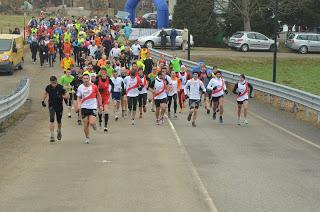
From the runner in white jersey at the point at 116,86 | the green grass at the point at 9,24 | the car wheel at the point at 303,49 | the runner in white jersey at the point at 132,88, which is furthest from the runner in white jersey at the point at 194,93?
the green grass at the point at 9,24

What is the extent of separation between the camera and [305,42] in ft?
168

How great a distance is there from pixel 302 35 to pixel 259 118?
94.2ft

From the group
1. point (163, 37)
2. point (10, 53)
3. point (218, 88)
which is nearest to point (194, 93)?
point (218, 88)

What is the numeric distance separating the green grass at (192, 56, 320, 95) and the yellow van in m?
11.9

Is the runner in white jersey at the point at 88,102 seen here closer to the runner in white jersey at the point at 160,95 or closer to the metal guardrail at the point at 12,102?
the metal guardrail at the point at 12,102

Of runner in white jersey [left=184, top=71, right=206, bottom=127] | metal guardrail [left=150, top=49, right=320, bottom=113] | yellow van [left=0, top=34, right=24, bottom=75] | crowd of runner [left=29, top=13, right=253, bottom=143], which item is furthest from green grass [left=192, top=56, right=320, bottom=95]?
runner in white jersey [left=184, top=71, right=206, bottom=127]

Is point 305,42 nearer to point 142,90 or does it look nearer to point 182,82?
point 182,82

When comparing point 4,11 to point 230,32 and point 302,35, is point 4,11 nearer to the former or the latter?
point 230,32

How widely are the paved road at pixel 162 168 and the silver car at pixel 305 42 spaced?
30350mm

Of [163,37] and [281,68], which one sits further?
[163,37]

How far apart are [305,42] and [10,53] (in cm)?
2509

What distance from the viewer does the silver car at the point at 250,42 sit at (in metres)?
50.5

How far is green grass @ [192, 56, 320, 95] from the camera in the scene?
36875 millimetres

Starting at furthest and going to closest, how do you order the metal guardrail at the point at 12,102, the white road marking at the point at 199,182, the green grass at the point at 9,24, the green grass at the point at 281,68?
the green grass at the point at 9,24 < the green grass at the point at 281,68 < the metal guardrail at the point at 12,102 < the white road marking at the point at 199,182
